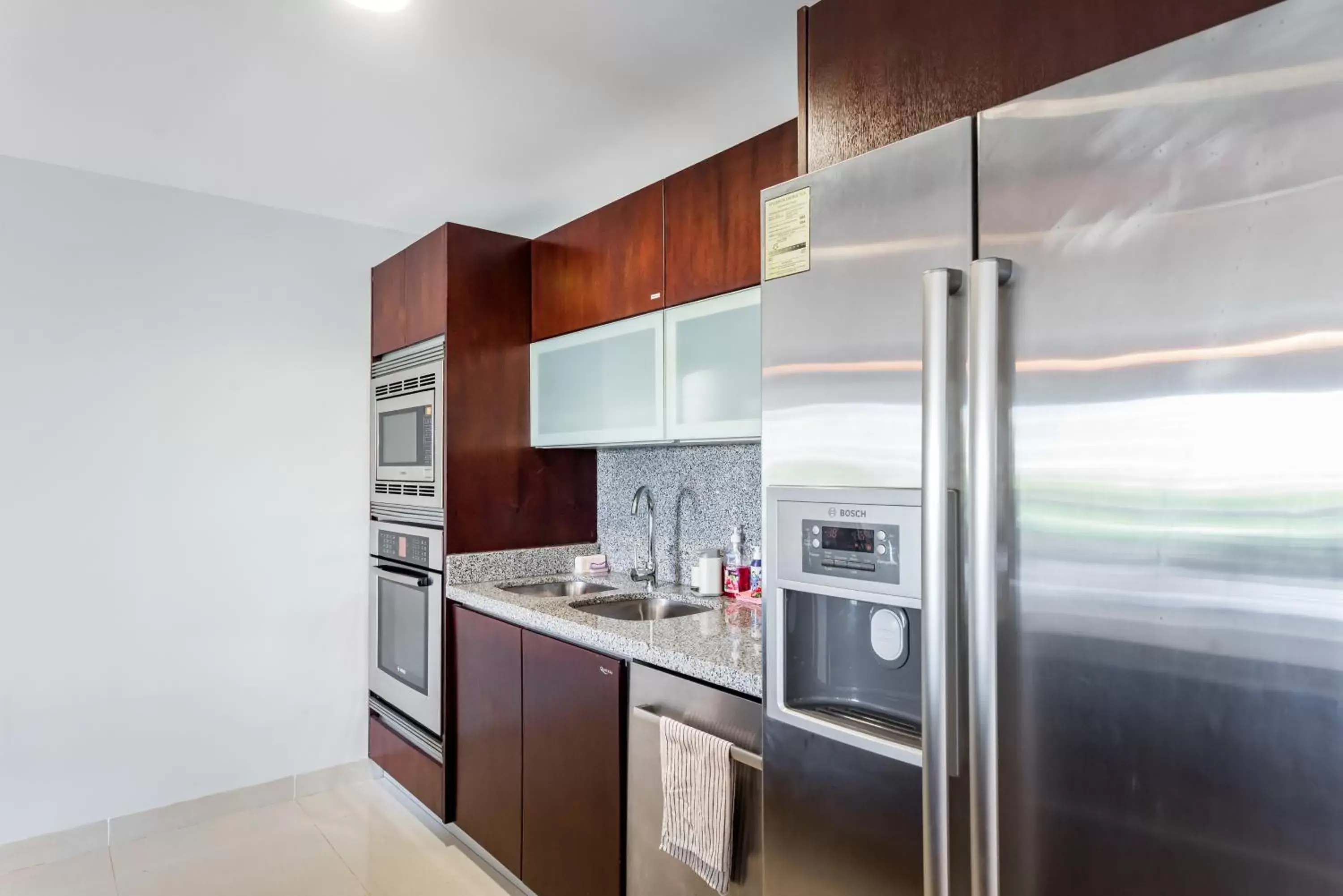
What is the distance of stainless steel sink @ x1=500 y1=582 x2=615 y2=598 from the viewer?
9.09 ft

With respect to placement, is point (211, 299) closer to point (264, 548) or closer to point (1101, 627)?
point (264, 548)

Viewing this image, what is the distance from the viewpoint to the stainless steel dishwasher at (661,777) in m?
1.57

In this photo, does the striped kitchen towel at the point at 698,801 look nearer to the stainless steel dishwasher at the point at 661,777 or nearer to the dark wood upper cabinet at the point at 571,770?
the stainless steel dishwasher at the point at 661,777

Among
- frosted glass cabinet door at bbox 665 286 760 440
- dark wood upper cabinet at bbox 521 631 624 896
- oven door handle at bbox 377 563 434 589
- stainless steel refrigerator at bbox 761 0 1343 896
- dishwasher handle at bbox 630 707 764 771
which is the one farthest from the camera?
oven door handle at bbox 377 563 434 589

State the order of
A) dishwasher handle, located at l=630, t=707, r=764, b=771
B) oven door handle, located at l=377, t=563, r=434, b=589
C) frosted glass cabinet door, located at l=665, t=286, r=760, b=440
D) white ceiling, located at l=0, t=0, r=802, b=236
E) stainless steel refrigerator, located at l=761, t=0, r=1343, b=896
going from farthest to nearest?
oven door handle, located at l=377, t=563, r=434, b=589
frosted glass cabinet door, located at l=665, t=286, r=760, b=440
white ceiling, located at l=0, t=0, r=802, b=236
dishwasher handle, located at l=630, t=707, r=764, b=771
stainless steel refrigerator, located at l=761, t=0, r=1343, b=896

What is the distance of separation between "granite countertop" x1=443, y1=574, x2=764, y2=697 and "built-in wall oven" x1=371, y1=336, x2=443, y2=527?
418 mm

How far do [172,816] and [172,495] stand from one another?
3.97 ft

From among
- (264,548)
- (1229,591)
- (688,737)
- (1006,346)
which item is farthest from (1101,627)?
(264,548)

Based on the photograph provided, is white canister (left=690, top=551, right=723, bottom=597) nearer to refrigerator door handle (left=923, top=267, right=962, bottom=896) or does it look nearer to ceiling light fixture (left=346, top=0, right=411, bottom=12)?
refrigerator door handle (left=923, top=267, right=962, bottom=896)

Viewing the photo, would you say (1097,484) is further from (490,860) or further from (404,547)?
(404,547)

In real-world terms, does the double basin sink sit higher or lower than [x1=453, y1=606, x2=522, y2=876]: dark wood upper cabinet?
higher

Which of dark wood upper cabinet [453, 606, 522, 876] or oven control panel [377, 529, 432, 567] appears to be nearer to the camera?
dark wood upper cabinet [453, 606, 522, 876]

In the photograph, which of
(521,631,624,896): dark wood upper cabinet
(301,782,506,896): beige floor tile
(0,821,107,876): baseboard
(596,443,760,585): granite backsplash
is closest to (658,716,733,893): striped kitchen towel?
(521,631,624,896): dark wood upper cabinet

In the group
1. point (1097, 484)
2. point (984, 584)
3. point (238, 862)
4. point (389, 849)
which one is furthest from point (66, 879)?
point (1097, 484)
